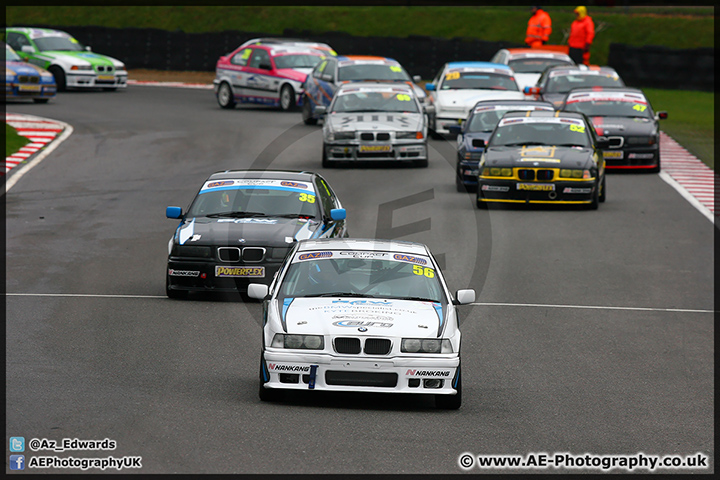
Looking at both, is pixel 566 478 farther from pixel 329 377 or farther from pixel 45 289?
pixel 45 289

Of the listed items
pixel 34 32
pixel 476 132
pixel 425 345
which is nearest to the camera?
pixel 425 345

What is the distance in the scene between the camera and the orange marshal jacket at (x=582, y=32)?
119ft

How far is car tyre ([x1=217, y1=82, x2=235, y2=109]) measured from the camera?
3262cm

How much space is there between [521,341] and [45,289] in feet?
18.0

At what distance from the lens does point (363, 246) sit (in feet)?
32.8

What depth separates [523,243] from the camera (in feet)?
55.6

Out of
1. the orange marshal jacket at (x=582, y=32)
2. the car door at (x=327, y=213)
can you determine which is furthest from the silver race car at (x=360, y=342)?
the orange marshal jacket at (x=582, y=32)

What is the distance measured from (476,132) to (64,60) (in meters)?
16.7

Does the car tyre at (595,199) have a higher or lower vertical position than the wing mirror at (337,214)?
lower

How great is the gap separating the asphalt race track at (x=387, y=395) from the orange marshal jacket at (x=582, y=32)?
13.5 metres

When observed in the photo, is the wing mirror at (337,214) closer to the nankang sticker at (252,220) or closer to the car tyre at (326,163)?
the nankang sticker at (252,220)

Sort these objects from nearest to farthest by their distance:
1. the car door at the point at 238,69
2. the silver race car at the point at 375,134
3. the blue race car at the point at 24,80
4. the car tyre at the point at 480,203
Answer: the car tyre at the point at 480,203 → the silver race car at the point at 375,134 → the blue race car at the point at 24,80 → the car door at the point at 238,69

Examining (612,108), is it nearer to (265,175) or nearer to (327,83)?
(327,83)

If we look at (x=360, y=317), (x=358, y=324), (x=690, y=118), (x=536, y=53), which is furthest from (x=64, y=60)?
(x=358, y=324)
